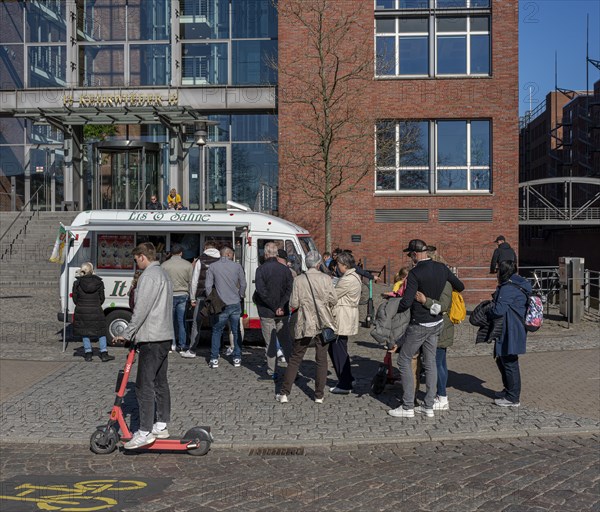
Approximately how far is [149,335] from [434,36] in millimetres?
21493

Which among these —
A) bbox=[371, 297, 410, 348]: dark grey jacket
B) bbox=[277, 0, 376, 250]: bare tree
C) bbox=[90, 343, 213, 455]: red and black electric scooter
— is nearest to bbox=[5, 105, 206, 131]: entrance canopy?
bbox=[277, 0, 376, 250]: bare tree

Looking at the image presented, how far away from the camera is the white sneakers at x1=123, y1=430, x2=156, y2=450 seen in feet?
23.8

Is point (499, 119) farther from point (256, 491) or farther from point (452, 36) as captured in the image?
point (256, 491)

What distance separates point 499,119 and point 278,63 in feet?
24.7

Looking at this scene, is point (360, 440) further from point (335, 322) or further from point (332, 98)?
point (332, 98)

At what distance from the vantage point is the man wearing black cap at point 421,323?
8711mm

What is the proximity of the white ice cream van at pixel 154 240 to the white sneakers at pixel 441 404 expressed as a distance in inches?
229

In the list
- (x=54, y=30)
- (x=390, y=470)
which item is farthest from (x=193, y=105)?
(x=390, y=470)

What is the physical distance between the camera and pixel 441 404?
933 centimetres

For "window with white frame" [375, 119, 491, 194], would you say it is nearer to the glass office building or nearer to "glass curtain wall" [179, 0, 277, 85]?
the glass office building

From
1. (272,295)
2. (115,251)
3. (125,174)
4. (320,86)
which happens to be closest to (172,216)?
(115,251)

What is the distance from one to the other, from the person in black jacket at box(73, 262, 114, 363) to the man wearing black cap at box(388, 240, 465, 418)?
224 inches

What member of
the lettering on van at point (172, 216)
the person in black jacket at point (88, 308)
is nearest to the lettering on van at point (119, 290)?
the lettering on van at point (172, 216)

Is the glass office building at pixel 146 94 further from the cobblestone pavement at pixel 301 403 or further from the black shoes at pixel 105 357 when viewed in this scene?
the cobblestone pavement at pixel 301 403
